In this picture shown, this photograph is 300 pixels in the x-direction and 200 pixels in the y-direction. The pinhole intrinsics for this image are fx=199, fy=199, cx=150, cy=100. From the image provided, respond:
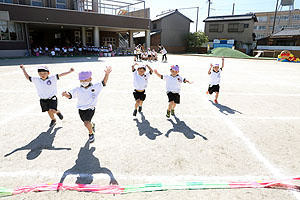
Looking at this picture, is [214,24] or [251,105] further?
[214,24]

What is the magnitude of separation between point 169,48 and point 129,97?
36.0 m

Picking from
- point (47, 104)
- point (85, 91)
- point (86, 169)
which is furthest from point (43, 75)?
point (86, 169)

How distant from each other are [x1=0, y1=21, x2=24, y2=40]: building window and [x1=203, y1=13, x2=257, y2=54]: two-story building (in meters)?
38.1

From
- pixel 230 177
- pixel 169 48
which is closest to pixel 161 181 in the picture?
pixel 230 177

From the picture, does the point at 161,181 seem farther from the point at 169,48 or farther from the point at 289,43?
the point at 289,43

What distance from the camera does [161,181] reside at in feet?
9.26

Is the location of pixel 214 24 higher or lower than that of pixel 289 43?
higher

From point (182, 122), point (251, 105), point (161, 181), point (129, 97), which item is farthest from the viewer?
point (129, 97)

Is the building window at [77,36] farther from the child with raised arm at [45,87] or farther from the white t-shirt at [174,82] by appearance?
the white t-shirt at [174,82]

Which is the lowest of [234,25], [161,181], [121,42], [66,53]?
[161,181]

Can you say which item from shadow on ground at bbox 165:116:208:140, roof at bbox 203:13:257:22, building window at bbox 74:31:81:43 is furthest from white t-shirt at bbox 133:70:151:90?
roof at bbox 203:13:257:22

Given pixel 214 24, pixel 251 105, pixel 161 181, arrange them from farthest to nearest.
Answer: pixel 214 24
pixel 251 105
pixel 161 181

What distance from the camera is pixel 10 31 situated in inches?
817

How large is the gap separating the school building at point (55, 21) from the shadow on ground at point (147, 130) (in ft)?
70.4
